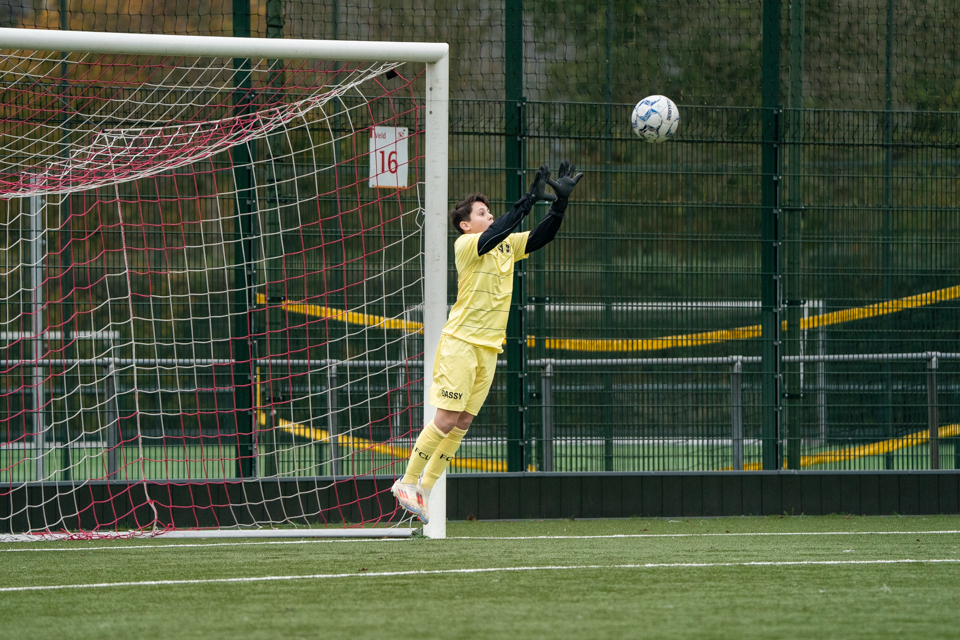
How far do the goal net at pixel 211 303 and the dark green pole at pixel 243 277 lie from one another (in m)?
0.02

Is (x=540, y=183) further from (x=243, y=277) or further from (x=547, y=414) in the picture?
(x=243, y=277)

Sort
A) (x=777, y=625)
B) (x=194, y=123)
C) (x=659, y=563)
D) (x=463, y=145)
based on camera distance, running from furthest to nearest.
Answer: (x=463, y=145) < (x=194, y=123) < (x=659, y=563) < (x=777, y=625)

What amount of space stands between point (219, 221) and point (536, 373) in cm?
267

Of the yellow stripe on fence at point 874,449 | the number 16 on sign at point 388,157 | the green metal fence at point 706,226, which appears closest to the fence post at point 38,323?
the green metal fence at point 706,226

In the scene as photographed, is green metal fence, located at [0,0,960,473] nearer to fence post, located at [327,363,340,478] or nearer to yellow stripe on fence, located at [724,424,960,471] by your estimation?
yellow stripe on fence, located at [724,424,960,471]

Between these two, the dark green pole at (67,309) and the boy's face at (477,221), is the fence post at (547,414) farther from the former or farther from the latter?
the dark green pole at (67,309)

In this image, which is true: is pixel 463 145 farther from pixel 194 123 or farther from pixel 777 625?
pixel 777 625

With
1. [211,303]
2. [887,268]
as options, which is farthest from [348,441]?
[887,268]

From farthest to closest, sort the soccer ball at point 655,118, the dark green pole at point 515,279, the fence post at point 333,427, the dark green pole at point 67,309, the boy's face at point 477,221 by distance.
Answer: the dark green pole at point 515,279 < the fence post at point 333,427 < the dark green pole at point 67,309 < the soccer ball at point 655,118 < the boy's face at point 477,221

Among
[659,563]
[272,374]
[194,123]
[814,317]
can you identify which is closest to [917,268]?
[814,317]

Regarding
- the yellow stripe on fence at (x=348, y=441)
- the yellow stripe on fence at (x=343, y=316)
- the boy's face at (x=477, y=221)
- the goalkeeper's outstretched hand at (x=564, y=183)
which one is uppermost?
the goalkeeper's outstretched hand at (x=564, y=183)

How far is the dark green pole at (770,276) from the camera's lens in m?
7.99

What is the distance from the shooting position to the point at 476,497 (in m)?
7.57

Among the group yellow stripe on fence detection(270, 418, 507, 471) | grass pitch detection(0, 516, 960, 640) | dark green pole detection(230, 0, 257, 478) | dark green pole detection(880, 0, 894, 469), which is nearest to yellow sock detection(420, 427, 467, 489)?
grass pitch detection(0, 516, 960, 640)
